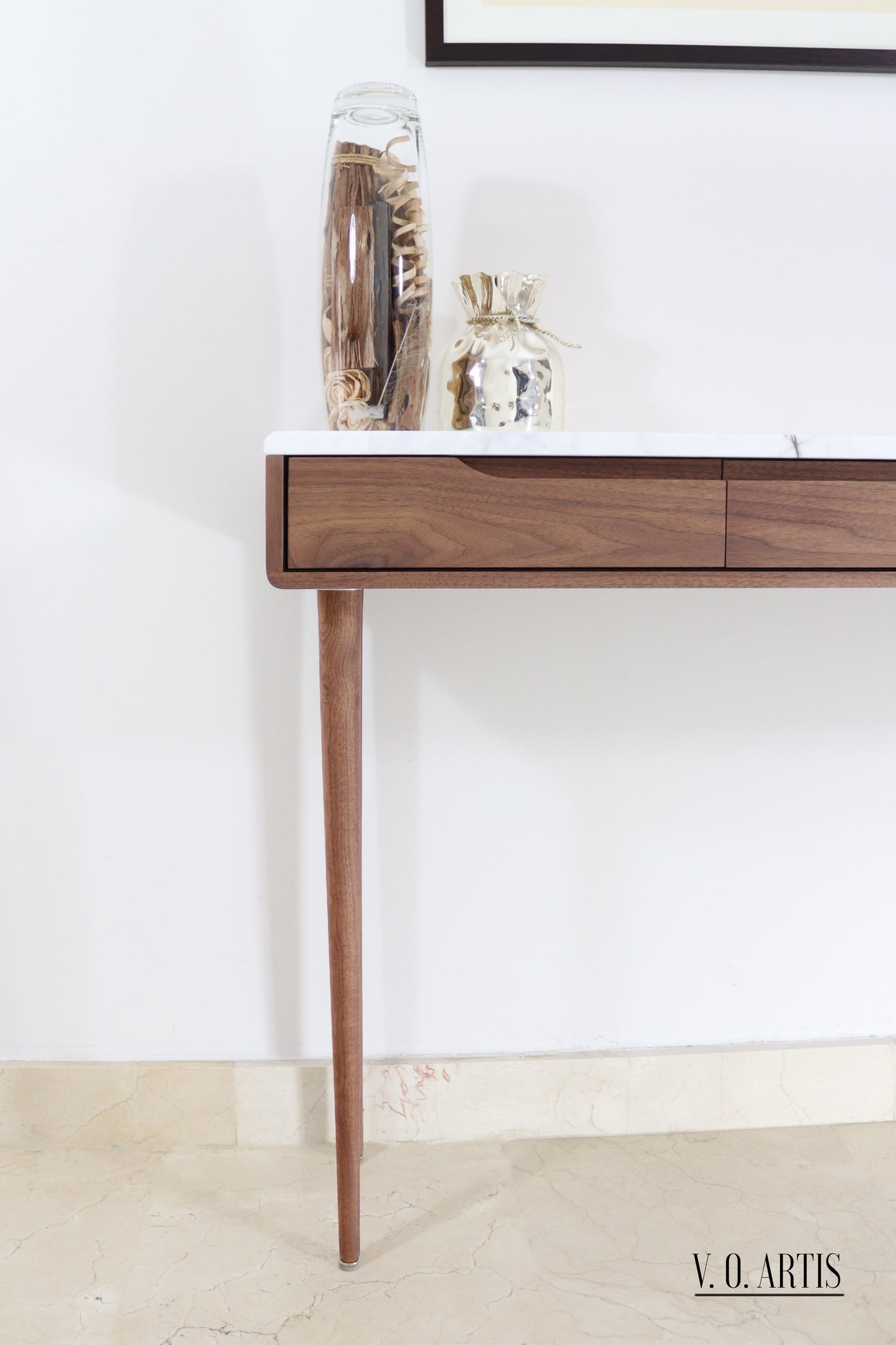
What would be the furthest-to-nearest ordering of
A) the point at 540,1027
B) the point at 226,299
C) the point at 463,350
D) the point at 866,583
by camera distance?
the point at 540,1027 < the point at 226,299 < the point at 463,350 < the point at 866,583

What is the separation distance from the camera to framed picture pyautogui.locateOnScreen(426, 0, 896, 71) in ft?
3.13

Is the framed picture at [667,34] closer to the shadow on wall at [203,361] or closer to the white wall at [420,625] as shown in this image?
the white wall at [420,625]

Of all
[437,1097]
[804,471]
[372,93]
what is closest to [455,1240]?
[437,1097]

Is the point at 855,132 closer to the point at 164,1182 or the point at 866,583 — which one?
the point at 866,583

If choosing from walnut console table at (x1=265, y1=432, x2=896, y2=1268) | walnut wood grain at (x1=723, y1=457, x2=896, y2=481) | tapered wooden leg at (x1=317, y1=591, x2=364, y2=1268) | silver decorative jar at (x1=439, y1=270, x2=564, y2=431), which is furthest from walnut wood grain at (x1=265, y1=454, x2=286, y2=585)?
walnut wood grain at (x1=723, y1=457, x2=896, y2=481)

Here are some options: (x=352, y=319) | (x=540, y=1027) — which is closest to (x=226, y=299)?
(x=352, y=319)

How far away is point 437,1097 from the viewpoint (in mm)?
1066

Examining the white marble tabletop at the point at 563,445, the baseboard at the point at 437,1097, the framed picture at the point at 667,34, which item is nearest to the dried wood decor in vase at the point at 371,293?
the white marble tabletop at the point at 563,445

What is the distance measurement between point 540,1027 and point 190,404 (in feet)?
2.60

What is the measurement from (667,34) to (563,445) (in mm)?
574

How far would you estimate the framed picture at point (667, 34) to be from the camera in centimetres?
96

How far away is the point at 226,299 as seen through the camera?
38.8 inches

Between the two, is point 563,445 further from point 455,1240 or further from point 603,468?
point 455,1240

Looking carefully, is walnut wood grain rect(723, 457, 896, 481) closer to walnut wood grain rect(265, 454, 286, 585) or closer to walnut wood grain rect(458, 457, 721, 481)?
walnut wood grain rect(458, 457, 721, 481)
